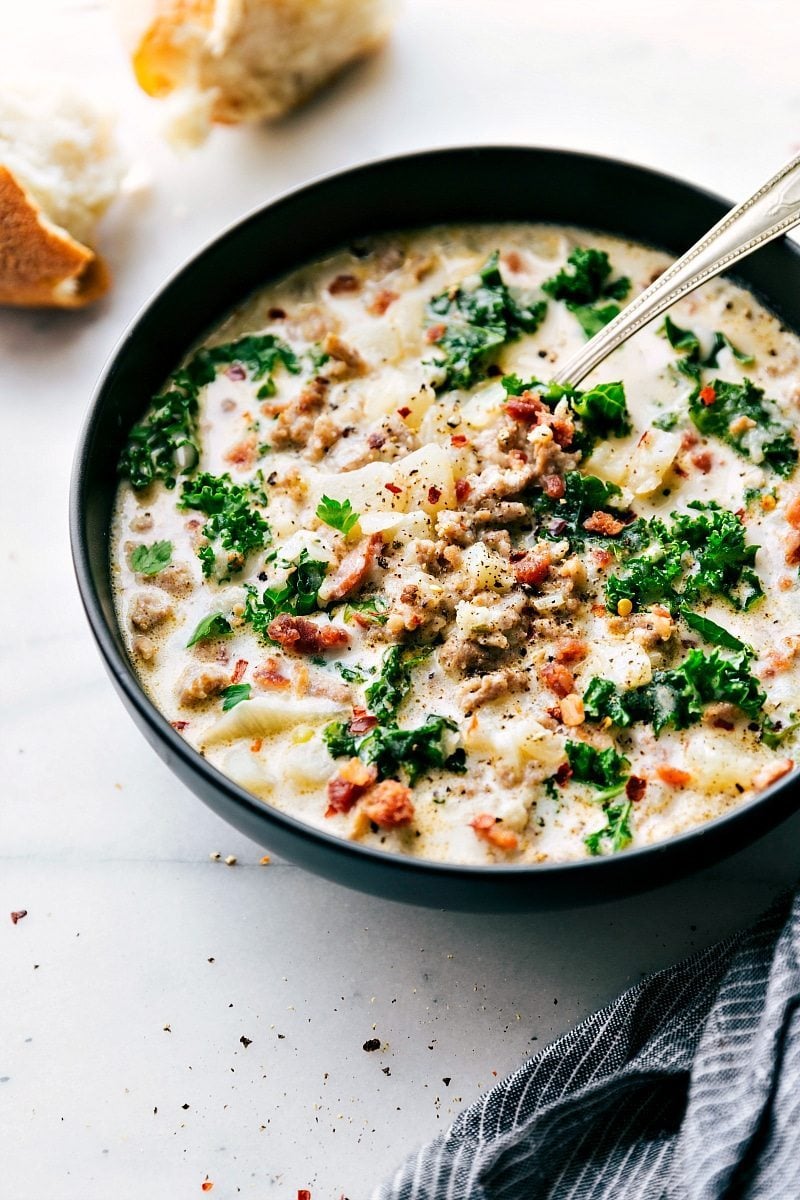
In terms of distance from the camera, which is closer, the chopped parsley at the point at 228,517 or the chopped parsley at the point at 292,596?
the chopped parsley at the point at 292,596

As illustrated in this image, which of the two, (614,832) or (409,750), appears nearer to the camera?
(614,832)

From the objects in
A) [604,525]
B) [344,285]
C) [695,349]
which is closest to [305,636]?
[604,525]

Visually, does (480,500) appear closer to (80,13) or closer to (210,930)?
(210,930)

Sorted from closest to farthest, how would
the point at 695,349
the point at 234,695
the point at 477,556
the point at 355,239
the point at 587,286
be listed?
1. the point at 234,695
2. the point at 477,556
3. the point at 695,349
4. the point at 587,286
5. the point at 355,239

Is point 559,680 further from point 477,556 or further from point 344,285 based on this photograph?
point 344,285

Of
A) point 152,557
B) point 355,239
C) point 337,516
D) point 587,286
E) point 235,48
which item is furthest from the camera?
point 235,48

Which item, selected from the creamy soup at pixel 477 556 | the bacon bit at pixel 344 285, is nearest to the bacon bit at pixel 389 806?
the creamy soup at pixel 477 556

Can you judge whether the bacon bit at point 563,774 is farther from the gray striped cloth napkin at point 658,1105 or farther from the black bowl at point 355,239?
the gray striped cloth napkin at point 658,1105
